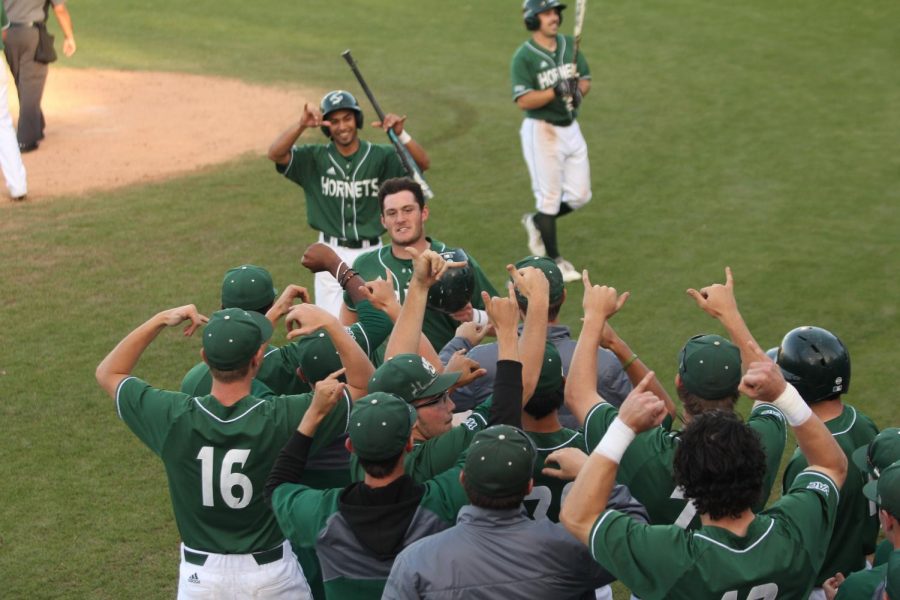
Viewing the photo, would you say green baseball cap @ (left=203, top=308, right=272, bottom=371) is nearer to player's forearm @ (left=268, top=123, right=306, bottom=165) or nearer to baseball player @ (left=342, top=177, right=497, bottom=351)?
baseball player @ (left=342, top=177, right=497, bottom=351)

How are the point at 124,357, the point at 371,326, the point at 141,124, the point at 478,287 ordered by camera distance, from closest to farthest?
1. the point at 124,357
2. the point at 371,326
3. the point at 478,287
4. the point at 141,124

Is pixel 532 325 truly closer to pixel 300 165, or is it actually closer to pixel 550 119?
pixel 300 165

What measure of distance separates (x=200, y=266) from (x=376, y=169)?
267 centimetres

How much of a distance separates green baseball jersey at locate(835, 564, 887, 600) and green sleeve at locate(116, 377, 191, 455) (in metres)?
2.34

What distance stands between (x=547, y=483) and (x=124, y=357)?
169cm

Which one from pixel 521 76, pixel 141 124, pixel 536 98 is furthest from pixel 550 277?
pixel 141 124

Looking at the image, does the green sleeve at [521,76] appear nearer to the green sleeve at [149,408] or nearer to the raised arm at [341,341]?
the raised arm at [341,341]

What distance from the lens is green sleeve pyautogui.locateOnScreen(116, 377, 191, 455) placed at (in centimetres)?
453

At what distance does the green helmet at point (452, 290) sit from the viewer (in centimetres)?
532

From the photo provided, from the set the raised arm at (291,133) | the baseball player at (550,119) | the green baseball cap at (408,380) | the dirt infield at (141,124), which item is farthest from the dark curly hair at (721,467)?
the dirt infield at (141,124)

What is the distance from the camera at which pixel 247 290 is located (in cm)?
537

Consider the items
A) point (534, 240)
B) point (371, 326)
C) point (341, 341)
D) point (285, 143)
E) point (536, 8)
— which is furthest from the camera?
point (534, 240)

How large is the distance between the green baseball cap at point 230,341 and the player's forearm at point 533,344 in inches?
38.2

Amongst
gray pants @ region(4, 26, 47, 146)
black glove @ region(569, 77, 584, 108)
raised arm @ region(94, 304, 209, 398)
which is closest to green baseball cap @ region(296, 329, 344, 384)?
raised arm @ region(94, 304, 209, 398)
